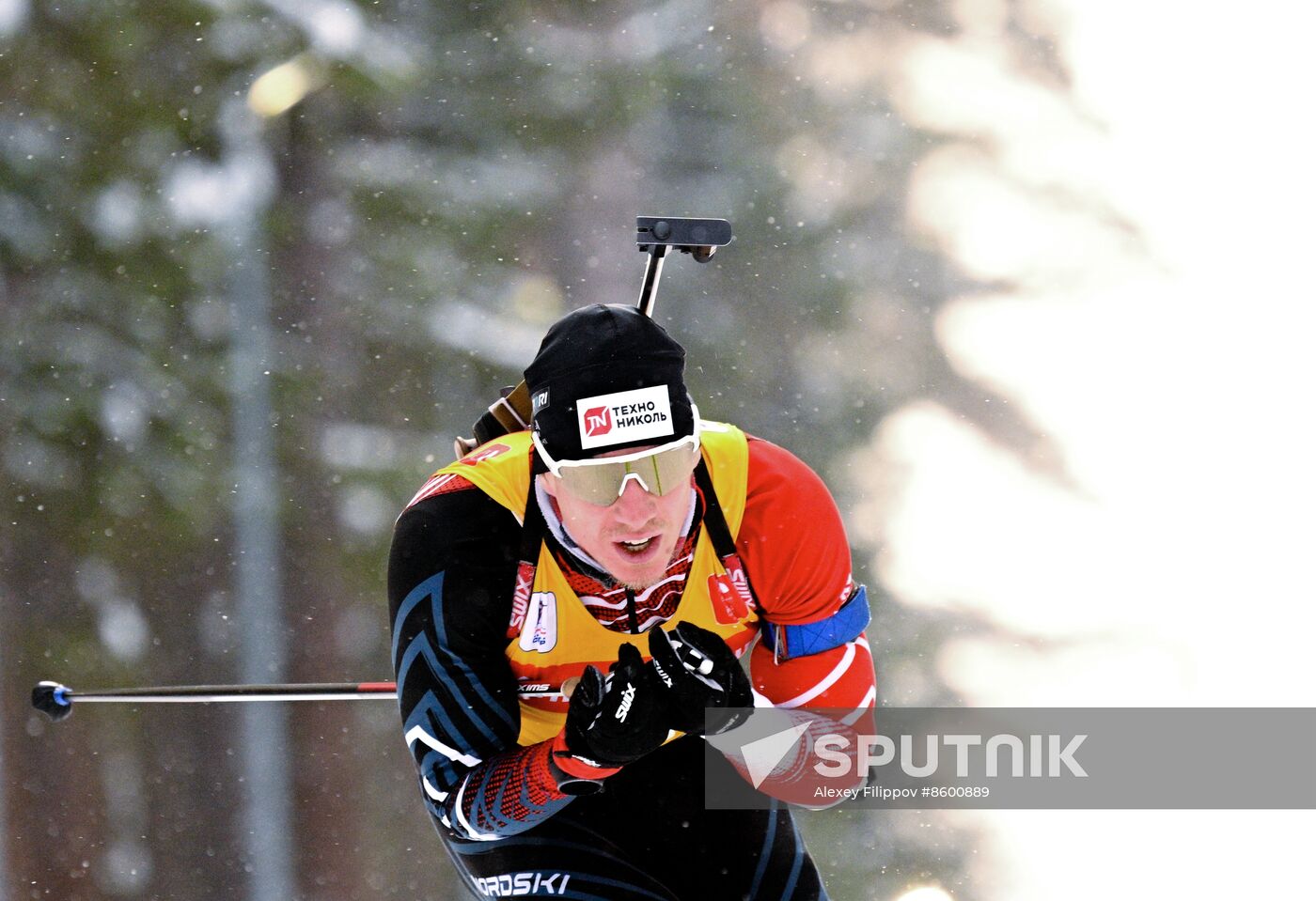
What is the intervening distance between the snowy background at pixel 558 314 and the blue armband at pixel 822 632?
564 cm

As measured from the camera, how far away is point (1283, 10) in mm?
8414

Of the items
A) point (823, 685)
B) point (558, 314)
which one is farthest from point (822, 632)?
point (558, 314)

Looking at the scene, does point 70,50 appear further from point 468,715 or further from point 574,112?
point 468,715

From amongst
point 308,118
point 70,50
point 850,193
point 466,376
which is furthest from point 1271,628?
point 70,50

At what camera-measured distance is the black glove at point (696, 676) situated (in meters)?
1.83

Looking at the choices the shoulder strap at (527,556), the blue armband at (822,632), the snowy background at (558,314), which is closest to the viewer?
the shoulder strap at (527,556)

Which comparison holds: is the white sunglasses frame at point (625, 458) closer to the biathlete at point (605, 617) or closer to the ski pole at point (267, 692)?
the biathlete at point (605, 617)

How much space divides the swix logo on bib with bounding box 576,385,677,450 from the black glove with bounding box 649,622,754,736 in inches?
13.1

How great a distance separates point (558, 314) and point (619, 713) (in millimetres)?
6265

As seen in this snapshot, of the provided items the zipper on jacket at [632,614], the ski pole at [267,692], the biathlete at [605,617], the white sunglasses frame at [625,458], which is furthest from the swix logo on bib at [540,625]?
the ski pole at [267,692]

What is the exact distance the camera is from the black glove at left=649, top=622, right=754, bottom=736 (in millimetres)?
1829

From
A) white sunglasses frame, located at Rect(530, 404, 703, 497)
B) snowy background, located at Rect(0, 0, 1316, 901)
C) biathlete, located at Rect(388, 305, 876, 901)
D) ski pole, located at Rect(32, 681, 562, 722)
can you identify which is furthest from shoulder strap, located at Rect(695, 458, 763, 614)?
snowy background, located at Rect(0, 0, 1316, 901)

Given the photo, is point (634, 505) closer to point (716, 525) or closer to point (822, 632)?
point (716, 525)

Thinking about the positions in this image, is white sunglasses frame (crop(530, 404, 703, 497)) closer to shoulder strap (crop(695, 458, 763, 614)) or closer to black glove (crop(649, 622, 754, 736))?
shoulder strap (crop(695, 458, 763, 614))
